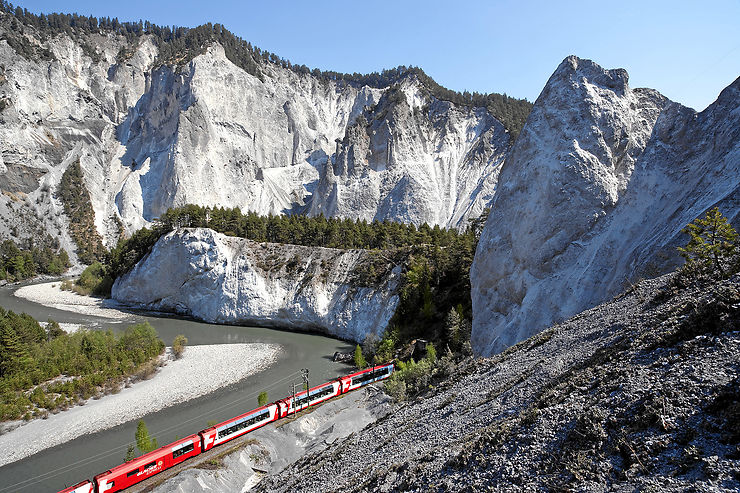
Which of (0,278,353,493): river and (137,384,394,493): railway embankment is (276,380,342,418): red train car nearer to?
(137,384,394,493): railway embankment

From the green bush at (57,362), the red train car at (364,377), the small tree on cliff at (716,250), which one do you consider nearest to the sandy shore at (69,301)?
the green bush at (57,362)

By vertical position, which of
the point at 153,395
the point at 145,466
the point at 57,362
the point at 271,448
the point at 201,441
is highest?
the point at 57,362

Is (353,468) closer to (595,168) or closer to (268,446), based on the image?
(268,446)

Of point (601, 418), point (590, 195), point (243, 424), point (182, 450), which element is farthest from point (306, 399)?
point (601, 418)

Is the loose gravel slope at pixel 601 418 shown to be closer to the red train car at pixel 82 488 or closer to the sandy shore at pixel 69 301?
the red train car at pixel 82 488

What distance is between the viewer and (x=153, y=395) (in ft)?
102

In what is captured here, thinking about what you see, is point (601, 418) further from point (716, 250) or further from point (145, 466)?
point (145, 466)

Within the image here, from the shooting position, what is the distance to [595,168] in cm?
2019

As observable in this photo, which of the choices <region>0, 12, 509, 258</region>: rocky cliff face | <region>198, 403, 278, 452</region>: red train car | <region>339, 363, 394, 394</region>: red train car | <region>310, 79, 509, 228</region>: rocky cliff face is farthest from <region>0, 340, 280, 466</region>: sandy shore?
<region>0, 12, 509, 258</region>: rocky cliff face

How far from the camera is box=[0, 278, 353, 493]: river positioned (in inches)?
850

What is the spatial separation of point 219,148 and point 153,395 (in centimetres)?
7521

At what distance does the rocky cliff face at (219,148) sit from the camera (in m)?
86.7

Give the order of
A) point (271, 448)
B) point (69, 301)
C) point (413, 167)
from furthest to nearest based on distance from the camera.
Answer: point (413, 167), point (69, 301), point (271, 448)

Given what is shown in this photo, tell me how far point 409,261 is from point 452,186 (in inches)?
1696
